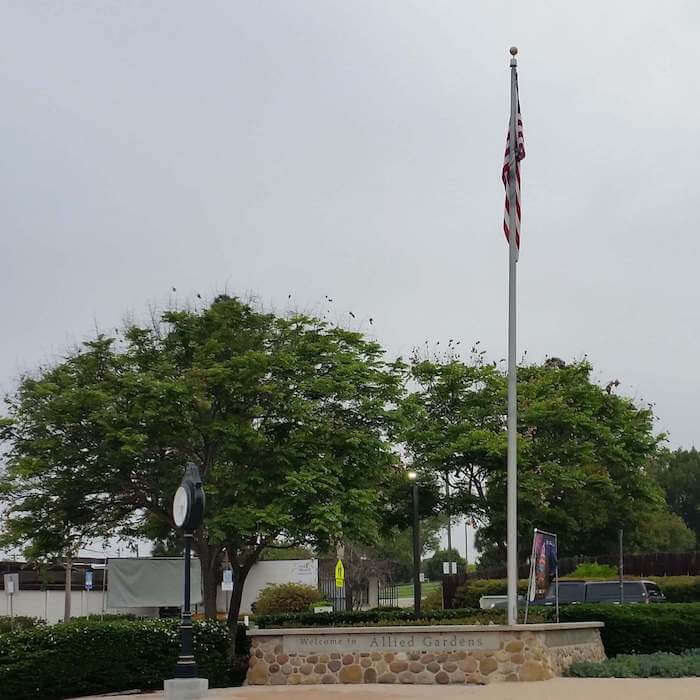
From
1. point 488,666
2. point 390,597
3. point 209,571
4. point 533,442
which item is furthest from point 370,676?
point 390,597

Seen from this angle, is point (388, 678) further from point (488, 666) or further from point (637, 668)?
point (637, 668)

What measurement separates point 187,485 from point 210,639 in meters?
5.27

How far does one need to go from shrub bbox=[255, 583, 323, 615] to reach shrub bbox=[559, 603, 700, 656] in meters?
23.1

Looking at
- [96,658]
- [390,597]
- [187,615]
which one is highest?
[187,615]

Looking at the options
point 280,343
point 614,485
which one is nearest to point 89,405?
point 280,343

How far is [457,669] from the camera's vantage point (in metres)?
18.0

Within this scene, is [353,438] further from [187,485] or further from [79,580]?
[79,580]

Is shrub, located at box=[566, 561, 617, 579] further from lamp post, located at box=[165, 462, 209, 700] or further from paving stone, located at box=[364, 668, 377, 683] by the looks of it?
lamp post, located at box=[165, 462, 209, 700]

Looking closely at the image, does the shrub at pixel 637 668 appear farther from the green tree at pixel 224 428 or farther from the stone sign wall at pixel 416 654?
the green tree at pixel 224 428

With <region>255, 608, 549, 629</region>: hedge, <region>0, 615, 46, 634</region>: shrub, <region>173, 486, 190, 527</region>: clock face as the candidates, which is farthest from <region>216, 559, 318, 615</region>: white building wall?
<region>173, 486, 190, 527</region>: clock face

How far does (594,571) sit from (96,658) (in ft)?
106

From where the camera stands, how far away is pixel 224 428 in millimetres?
22188

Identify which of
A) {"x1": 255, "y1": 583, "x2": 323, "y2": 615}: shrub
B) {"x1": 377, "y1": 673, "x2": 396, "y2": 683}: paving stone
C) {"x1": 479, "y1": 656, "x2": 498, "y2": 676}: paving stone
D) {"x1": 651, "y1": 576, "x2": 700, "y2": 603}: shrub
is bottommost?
{"x1": 255, "y1": 583, "x2": 323, "y2": 615}: shrub

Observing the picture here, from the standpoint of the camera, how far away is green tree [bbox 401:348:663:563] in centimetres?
3200
